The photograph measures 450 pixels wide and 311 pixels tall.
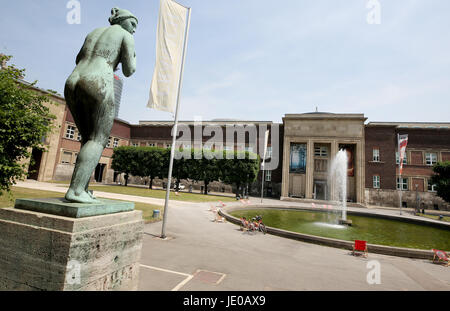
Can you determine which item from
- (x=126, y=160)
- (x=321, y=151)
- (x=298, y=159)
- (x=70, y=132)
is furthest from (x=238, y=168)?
(x=70, y=132)

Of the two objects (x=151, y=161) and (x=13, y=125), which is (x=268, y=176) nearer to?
(x=151, y=161)

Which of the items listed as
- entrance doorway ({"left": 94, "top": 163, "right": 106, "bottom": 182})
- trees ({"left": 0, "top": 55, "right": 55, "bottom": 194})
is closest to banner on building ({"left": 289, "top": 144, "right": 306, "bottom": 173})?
trees ({"left": 0, "top": 55, "right": 55, "bottom": 194})

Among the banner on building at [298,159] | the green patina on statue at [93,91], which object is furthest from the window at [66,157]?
→ the green patina on statue at [93,91]

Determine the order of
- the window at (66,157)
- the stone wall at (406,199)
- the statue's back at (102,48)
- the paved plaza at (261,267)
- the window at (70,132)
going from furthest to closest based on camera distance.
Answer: the window at (70,132) → the window at (66,157) → the stone wall at (406,199) → the paved plaza at (261,267) → the statue's back at (102,48)

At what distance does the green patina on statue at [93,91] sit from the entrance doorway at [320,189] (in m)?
39.9

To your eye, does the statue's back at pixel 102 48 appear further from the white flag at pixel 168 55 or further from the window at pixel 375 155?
the window at pixel 375 155

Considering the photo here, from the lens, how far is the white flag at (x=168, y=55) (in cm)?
925

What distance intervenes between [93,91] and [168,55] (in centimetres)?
742

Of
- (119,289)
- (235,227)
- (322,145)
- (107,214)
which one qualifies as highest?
(322,145)

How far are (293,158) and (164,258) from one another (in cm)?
3611

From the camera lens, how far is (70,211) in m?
2.62

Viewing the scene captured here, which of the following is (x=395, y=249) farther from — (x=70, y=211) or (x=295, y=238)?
(x=70, y=211)

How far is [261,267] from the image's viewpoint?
6672mm
